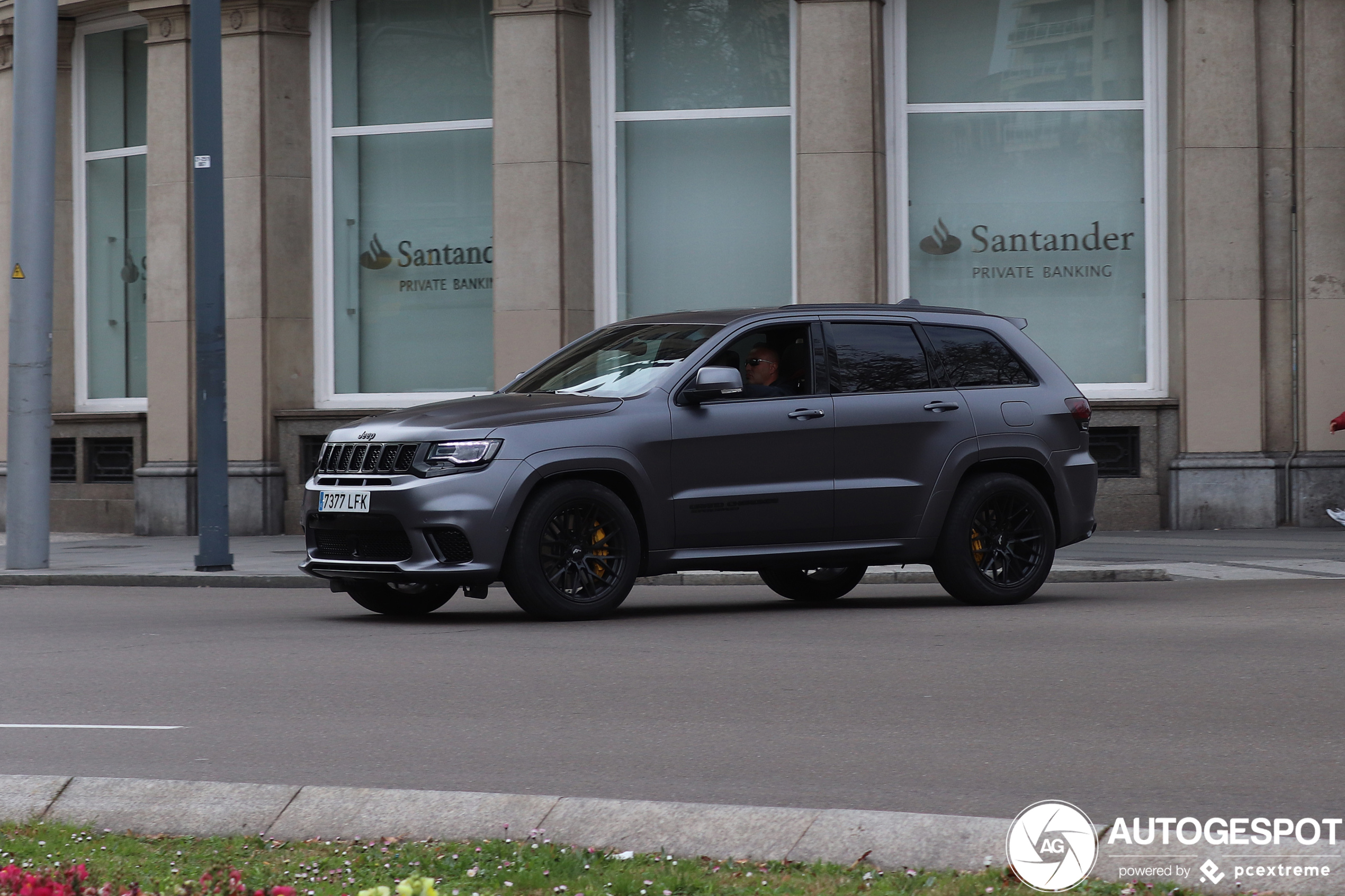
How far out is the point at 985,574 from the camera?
11.1 m

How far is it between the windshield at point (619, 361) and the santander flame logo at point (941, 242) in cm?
821

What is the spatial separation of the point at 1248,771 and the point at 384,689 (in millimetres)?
3528

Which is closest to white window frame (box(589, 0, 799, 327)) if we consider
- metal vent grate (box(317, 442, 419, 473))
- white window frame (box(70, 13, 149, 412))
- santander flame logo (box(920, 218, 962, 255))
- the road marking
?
santander flame logo (box(920, 218, 962, 255))

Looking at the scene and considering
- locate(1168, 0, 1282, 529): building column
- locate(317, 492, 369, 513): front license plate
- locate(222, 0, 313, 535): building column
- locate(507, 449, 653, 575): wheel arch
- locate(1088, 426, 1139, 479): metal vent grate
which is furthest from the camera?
locate(222, 0, 313, 535): building column

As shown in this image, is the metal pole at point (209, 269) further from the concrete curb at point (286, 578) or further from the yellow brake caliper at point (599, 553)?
the yellow brake caliper at point (599, 553)

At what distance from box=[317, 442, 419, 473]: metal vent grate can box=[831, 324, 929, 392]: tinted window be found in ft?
8.49

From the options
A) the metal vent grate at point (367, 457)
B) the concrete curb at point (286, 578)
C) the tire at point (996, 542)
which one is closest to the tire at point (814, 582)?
the tire at point (996, 542)

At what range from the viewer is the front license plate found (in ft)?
32.0

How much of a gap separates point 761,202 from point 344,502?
9.90 metres

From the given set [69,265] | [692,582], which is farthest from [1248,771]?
[69,265]

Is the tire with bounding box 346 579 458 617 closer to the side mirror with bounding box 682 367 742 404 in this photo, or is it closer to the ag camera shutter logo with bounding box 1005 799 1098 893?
the side mirror with bounding box 682 367 742 404

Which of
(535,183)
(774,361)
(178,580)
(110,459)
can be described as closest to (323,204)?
(535,183)

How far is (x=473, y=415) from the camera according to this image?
32.1 ft

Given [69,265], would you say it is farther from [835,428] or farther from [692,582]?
→ [835,428]
